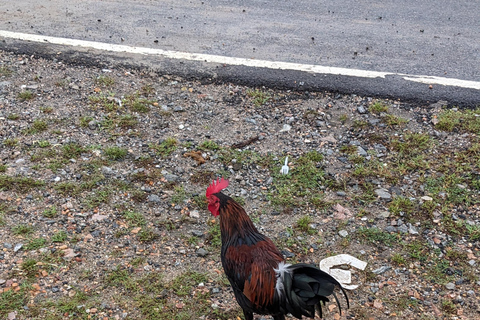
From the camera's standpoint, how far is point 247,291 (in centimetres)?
298

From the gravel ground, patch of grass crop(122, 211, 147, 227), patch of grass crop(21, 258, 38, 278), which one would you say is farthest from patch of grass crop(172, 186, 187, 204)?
patch of grass crop(21, 258, 38, 278)

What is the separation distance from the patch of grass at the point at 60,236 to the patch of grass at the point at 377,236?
2.65m

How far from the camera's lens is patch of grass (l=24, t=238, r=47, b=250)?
3.79 meters

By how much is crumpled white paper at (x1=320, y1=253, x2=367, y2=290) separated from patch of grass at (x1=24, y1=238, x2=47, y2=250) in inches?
94.9

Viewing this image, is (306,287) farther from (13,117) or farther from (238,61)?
(238,61)

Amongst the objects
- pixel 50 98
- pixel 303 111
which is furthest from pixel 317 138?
pixel 50 98

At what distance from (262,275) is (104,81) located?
12.6 ft

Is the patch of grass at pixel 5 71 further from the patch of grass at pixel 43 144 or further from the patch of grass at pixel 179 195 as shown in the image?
the patch of grass at pixel 179 195

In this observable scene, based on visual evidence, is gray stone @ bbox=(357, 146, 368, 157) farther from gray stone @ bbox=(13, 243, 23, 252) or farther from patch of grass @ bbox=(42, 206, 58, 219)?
gray stone @ bbox=(13, 243, 23, 252)

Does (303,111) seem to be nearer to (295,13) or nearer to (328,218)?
(328,218)

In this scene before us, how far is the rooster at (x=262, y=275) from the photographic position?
2.71 metres

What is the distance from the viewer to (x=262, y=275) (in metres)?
2.95

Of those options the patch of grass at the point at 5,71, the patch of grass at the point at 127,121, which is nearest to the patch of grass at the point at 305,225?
the patch of grass at the point at 127,121

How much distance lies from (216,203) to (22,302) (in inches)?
66.0
